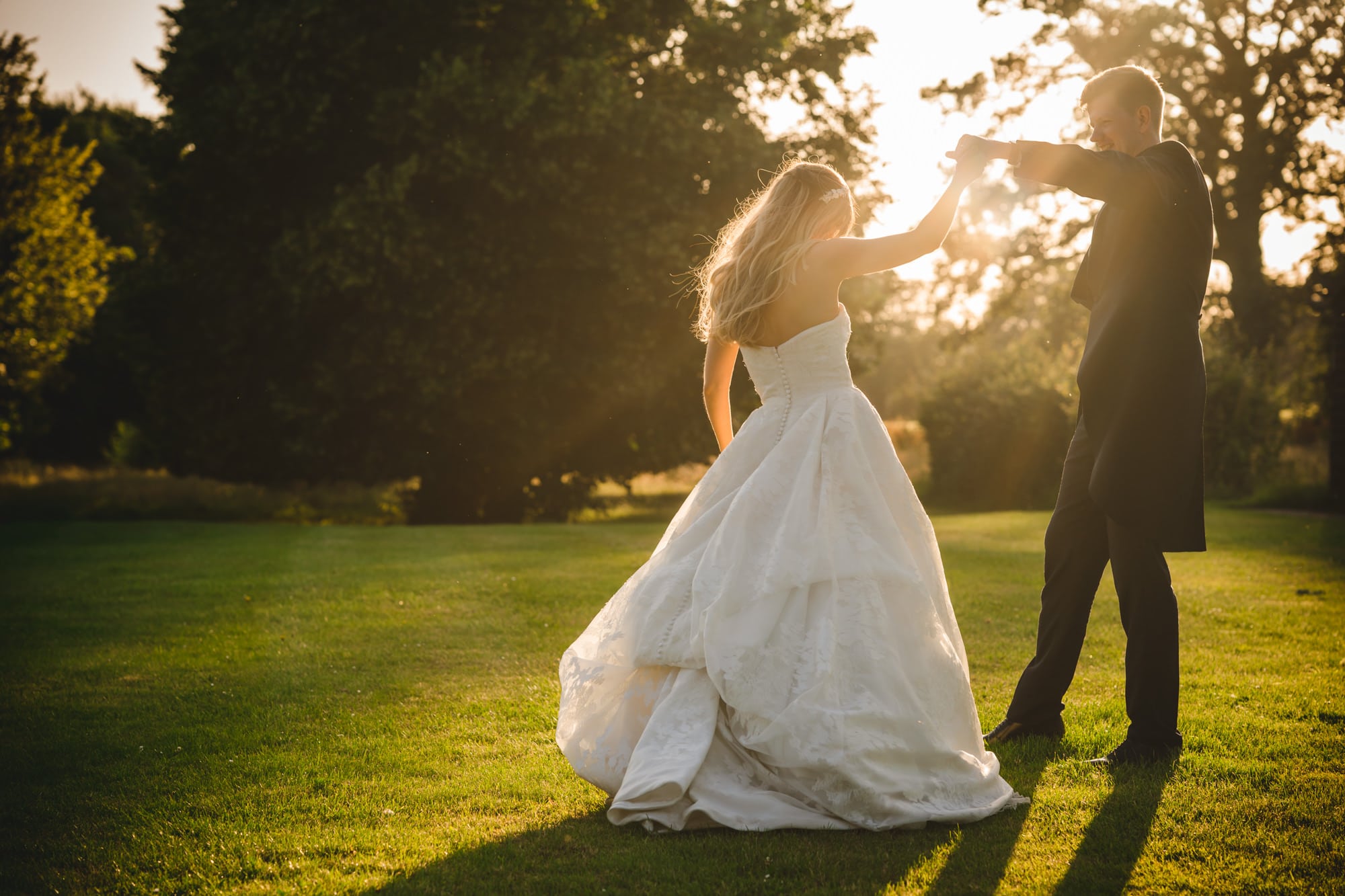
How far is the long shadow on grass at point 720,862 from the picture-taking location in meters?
2.86

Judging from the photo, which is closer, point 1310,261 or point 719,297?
point 719,297

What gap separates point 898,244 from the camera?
3.43 metres

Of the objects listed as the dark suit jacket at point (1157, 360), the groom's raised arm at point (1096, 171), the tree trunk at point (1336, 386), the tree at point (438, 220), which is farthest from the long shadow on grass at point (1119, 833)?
the tree trunk at point (1336, 386)

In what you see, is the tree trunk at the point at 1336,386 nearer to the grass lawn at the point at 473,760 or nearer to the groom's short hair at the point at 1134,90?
the grass lawn at the point at 473,760

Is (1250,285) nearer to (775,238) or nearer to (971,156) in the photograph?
(971,156)

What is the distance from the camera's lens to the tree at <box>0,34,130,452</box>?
24719mm

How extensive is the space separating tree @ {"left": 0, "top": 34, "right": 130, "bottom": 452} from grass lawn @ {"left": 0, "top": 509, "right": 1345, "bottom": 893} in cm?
2011

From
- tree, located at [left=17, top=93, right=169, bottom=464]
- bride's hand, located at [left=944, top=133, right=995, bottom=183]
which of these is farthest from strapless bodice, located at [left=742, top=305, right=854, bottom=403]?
tree, located at [left=17, top=93, right=169, bottom=464]

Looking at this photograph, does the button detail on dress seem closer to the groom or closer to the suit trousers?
the groom

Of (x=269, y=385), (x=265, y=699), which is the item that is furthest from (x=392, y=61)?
(x=265, y=699)

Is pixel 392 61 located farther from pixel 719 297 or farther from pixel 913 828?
pixel 913 828

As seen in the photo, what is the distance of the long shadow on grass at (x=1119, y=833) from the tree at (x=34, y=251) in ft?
85.2

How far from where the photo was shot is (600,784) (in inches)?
138

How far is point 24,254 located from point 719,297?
27.8 meters
